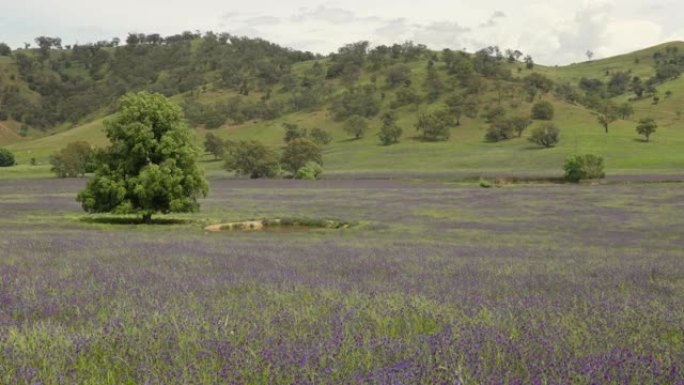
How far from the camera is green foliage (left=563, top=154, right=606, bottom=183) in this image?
8408 cm

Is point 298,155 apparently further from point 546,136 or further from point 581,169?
point 546,136

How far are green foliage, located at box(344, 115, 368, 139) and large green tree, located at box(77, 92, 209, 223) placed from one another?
452ft

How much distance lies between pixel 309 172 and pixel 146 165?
6443 centimetres

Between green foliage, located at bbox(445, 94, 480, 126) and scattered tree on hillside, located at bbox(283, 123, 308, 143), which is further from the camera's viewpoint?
green foliage, located at bbox(445, 94, 480, 126)

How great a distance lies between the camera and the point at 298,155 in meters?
108

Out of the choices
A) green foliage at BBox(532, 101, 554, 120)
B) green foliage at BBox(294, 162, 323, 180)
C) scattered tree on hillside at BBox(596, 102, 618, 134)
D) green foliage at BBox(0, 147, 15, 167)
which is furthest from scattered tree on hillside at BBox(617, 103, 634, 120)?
green foliage at BBox(0, 147, 15, 167)

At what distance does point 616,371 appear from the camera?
4352 mm

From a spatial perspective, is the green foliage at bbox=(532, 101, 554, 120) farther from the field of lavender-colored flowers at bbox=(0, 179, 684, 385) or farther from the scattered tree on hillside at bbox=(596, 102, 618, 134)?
the field of lavender-colored flowers at bbox=(0, 179, 684, 385)

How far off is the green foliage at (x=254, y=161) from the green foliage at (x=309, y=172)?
19.5 feet

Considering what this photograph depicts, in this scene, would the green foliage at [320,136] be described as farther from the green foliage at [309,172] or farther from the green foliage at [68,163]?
the green foliage at [68,163]

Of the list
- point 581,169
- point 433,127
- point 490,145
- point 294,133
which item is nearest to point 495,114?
point 433,127

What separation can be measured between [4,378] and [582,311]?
6.38 meters

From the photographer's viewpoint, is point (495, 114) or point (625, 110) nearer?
point (495, 114)

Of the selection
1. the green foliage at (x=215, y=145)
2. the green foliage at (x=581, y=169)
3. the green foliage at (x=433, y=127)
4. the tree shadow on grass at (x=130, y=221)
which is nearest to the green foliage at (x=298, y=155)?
the green foliage at (x=215, y=145)
